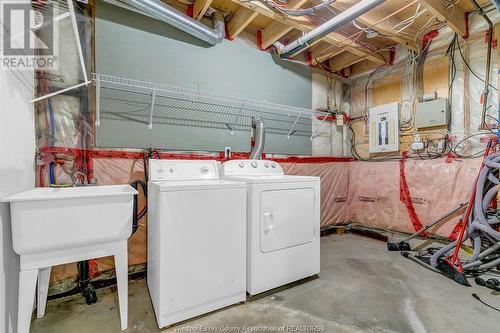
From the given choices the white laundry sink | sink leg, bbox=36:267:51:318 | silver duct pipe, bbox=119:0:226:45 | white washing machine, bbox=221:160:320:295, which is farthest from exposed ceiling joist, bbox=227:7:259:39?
sink leg, bbox=36:267:51:318

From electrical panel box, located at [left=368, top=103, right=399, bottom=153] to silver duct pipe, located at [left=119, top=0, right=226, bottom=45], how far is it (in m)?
2.45

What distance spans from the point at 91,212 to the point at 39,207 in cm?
24

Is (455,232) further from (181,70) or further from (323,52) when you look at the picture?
(181,70)

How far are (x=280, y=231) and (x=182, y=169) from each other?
103 cm

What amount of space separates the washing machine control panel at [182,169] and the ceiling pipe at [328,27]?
172 centimetres

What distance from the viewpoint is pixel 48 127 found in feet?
6.12

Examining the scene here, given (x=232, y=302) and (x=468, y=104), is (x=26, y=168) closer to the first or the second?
(x=232, y=302)

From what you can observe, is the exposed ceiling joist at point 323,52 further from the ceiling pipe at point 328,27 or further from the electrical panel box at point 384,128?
the electrical panel box at point 384,128

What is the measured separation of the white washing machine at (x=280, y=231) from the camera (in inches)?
73.6

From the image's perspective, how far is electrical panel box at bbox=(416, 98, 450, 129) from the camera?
2787mm

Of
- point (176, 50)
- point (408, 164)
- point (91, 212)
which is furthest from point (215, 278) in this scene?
point (408, 164)

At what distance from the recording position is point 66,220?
1.34 m

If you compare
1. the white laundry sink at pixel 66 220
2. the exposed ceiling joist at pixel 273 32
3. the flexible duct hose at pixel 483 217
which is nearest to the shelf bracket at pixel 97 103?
the white laundry sink at pixel 66 220

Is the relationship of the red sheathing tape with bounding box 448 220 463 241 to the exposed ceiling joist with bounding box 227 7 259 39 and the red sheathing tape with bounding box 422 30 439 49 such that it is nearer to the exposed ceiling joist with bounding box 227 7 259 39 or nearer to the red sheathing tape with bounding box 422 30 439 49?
the red sheathing tape with bounding box 422 30 439 49
